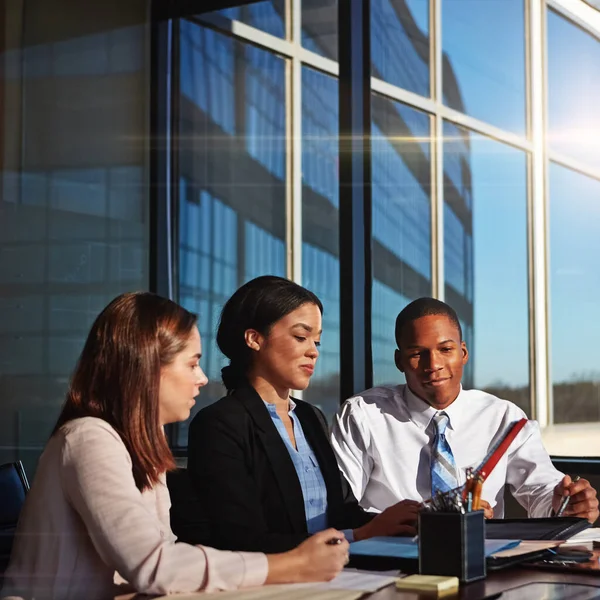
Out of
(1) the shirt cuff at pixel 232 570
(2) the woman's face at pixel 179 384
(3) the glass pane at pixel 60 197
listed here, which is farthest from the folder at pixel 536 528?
(3) the glass pane at pixel 60 197

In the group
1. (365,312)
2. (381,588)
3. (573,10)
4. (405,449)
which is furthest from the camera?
(365,312)

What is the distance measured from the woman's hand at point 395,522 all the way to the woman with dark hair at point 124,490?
1.35 ft

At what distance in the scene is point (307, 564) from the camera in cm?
167

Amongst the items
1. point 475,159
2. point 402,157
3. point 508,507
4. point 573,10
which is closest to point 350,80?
point 402,157

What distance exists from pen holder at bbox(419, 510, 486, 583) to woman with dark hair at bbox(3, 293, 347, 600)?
147 mm

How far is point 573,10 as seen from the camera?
4.24 meters

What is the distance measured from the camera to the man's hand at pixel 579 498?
2.38m

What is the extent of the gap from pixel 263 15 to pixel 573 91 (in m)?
1.82

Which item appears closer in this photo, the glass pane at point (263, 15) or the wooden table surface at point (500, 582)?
the wooden table surface at point (500, 582)

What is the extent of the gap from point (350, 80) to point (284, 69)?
24.5 inches

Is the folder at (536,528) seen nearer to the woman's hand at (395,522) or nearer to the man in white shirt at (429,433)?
the woman's hand at (395,522)

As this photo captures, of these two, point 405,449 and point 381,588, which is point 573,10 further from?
point 381,588

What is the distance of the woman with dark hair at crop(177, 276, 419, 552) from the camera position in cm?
214

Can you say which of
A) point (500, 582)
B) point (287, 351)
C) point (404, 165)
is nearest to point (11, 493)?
point (287, 351)
